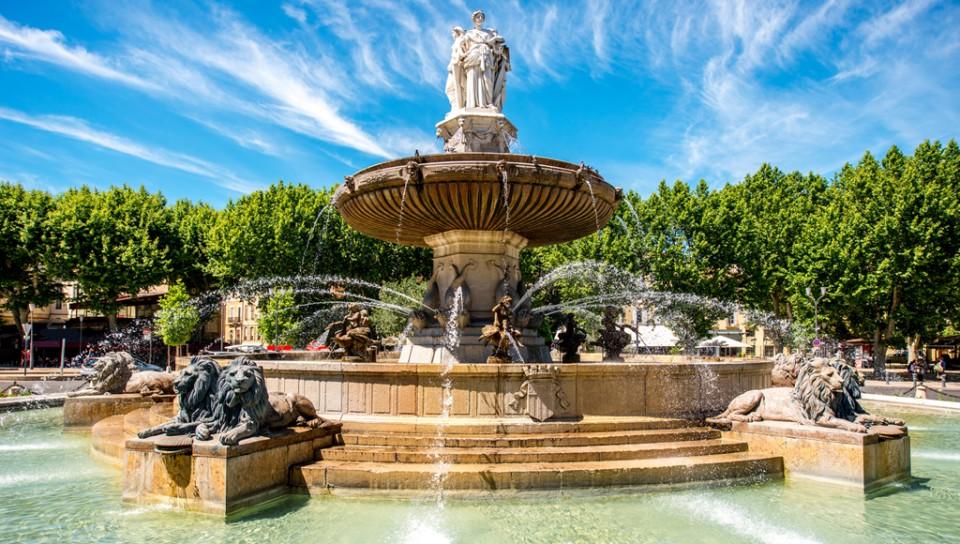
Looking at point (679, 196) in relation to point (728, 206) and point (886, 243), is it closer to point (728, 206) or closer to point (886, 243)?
point (728, 206)

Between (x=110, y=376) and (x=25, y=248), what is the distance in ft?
83.2

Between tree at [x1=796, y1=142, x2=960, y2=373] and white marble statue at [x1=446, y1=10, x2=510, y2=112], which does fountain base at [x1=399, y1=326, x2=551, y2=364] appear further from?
tree at [x1=796, y1=142, x2=960, y2=373]

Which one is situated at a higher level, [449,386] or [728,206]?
[728,206]

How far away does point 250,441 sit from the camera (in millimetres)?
6469

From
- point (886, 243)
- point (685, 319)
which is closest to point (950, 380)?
point (886, 243)

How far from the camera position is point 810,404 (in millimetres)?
7852

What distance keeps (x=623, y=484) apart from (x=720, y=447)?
5.16 ft

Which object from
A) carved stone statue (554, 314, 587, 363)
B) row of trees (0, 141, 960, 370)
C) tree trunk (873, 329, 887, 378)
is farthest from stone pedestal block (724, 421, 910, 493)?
tree trunk (873, 329, 887, 378)

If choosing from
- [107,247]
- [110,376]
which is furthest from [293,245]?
[110,376]

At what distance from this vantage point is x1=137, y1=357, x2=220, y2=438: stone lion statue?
6.66m

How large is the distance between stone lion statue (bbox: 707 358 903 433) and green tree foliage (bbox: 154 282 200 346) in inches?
1115

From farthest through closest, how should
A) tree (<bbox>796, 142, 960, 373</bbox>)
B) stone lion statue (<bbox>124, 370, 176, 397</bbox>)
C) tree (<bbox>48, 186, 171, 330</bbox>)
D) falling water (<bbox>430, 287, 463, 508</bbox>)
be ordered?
tree (<bbox>48, 186, 171, 330</bbox>) < tree (<bbox>796, 142, 960, 373</bbox>) < stone lion statue (<bbox>124, 370, 176, 397</bbox>) < falling water (<bbox>430, 287, 463, 508</bbox>)

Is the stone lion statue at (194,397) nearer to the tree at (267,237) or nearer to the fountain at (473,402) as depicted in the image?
the fountain at (473,402)

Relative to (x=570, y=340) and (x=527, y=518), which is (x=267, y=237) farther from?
(x=527, y=518)
